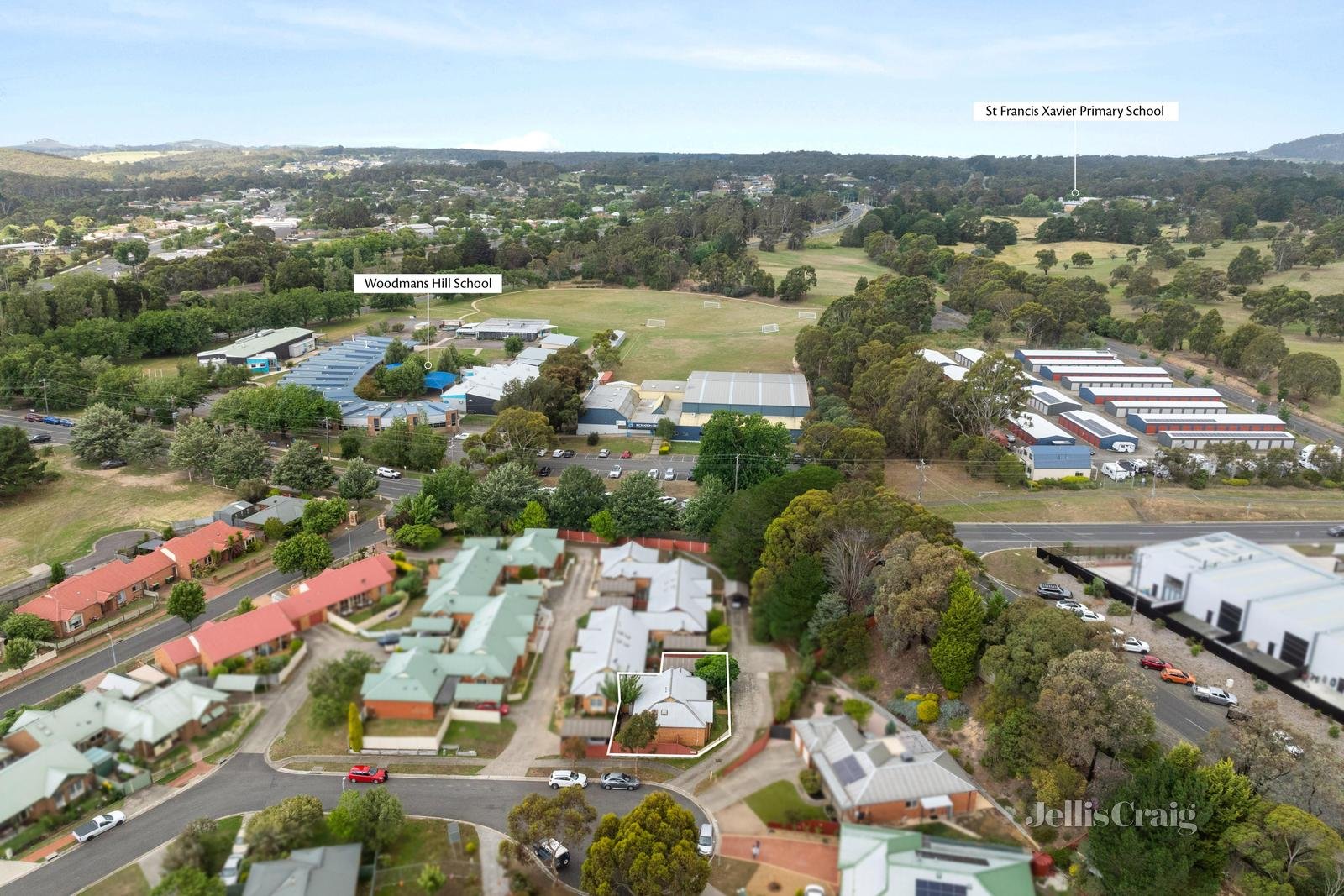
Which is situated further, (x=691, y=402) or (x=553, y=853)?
(x=691, y=402)

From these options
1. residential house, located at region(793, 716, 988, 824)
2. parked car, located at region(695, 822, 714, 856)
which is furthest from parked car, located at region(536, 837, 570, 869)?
residential house, located at region(793, 716, 988, 824)

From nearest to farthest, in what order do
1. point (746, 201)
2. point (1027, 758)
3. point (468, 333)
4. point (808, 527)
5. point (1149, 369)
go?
point (1027, 758), point (808, 527), point (1149, 369), point (468, 333), point (746, 201)

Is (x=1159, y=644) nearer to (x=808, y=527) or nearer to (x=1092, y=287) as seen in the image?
(x=808, y=527)

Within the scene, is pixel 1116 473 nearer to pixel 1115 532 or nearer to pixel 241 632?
pixel 1115 532

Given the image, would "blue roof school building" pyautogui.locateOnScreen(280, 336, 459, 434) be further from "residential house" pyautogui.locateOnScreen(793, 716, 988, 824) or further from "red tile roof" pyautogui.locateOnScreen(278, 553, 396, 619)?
"residential house" pyautogui.locateOnScreen(793, 716, 988, 824)

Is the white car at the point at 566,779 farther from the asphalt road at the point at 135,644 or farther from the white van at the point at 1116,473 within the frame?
the white van at the point at 1116,473

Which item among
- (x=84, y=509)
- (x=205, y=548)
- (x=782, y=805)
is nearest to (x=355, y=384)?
(x=84, y=509)

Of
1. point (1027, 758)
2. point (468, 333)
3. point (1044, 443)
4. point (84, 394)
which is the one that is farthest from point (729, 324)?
point (1027, 758)
